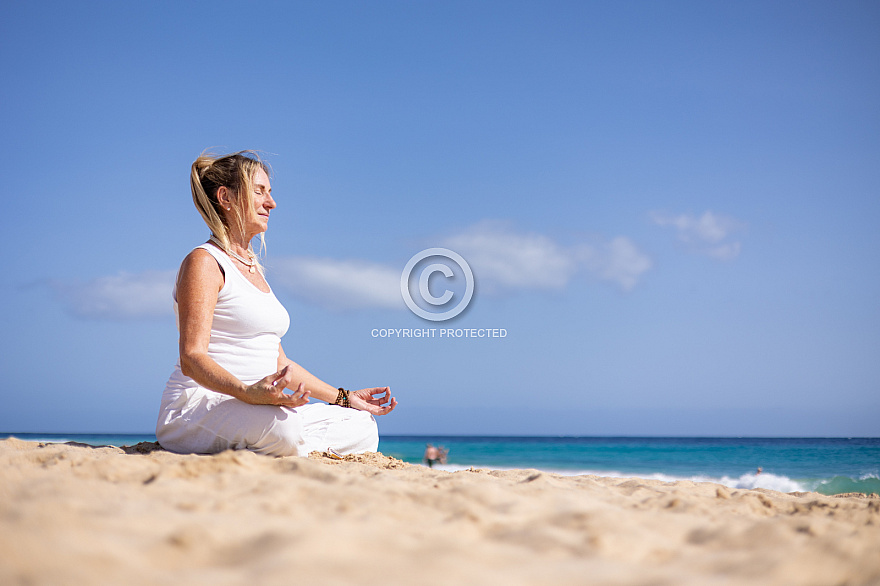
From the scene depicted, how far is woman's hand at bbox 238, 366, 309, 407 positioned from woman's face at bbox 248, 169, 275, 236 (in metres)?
1.07

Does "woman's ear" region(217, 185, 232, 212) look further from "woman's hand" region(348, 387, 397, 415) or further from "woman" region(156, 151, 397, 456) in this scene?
"woman's hand" region(348, 387, 397, 415)

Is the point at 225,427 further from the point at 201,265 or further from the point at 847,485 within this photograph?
the point at 847,485

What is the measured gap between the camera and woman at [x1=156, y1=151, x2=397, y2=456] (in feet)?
8.83

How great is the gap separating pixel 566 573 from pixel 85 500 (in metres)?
1.16

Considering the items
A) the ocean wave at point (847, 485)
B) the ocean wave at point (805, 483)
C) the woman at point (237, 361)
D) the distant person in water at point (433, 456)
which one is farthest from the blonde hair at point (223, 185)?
the distant person in water at point (433, 456)

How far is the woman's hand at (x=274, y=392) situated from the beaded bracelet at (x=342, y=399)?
868mm

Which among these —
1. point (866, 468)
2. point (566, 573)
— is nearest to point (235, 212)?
point (566, 573)

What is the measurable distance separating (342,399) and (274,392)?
102 cm

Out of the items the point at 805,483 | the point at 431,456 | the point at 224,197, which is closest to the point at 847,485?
the point at 805,483

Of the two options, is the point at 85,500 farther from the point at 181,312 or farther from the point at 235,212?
the point at 235,212

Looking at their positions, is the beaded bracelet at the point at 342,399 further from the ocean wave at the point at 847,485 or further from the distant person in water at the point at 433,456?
the distant person in water at the point at 433,456

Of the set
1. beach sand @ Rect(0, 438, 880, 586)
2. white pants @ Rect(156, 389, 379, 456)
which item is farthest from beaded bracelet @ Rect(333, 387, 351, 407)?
beach sand @ Rect(0, 438, 880, 586)

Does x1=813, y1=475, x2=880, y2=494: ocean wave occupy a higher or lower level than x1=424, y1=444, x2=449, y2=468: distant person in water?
higher

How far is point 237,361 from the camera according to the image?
2.97m
